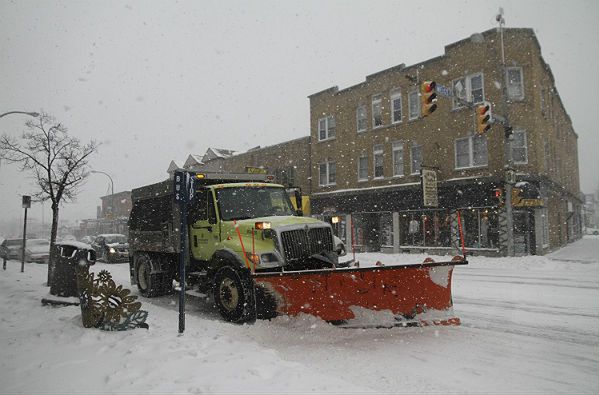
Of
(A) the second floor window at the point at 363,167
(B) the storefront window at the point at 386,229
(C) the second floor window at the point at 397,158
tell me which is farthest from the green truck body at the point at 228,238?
(A) the second floor window at the point at 363,167

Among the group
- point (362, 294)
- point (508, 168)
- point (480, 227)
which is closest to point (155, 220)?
point (362, 294)

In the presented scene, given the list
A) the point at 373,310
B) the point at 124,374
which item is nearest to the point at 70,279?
the point at 124,374

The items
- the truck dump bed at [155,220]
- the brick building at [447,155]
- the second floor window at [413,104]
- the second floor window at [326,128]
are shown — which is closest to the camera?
the truck dump bed at [155,220]

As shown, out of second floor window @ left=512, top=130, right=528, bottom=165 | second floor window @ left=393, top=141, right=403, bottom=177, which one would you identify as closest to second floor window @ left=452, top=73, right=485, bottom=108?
second floor window @ left=512, top=130, right=528, bottom=165

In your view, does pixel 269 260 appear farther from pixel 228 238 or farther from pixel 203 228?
pixel 203 228

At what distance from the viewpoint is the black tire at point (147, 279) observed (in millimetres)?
9562

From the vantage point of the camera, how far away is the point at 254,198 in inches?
319

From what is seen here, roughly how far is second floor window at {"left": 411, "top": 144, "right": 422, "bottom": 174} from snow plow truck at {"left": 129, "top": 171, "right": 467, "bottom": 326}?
51.9ft

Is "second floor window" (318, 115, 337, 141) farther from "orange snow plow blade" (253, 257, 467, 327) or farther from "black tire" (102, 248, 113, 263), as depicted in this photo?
"orange snow plow blade" (253, 257, 467, 327)

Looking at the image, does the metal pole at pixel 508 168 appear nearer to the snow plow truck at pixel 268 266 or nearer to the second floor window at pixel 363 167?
the second floor window at pixel 363 167

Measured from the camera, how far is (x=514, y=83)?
2017 cm

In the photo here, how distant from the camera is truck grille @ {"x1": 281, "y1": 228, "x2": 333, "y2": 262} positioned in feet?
22.3

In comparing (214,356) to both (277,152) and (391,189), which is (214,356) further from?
(277,152)

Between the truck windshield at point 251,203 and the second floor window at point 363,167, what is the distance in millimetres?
17913
